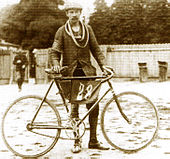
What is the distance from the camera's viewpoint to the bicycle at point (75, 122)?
476 centimetres

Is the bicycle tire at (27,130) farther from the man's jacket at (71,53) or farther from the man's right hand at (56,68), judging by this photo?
the man's jacket at (71,53)

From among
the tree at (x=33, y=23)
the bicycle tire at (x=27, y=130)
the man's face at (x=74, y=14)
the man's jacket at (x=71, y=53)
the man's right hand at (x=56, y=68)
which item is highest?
the tree at (x=33, y=23)

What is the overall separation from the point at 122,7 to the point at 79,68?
154 feet

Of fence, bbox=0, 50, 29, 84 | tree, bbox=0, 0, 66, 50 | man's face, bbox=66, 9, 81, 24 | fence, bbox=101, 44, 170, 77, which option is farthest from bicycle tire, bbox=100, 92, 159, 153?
tree, bbox=0, 0, 66, 50

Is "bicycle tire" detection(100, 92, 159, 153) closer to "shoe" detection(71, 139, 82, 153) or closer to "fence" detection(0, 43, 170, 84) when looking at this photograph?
"shoe" detection(71, 139, 82, 153)

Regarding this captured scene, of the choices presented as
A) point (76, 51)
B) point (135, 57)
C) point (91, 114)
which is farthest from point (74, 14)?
point (135, 57)

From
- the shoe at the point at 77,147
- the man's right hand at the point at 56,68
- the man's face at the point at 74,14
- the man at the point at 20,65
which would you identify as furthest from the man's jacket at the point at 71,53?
the man at the point at 20,65

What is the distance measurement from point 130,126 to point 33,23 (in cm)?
4351

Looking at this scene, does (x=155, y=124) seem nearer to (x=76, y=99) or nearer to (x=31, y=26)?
(x=76, y=99)

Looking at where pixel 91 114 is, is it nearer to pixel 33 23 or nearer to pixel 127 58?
pixel 127 58

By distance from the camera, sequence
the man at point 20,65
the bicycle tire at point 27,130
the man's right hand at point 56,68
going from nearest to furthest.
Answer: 1. the bicycle tire at point 27,130
2. the man's right hand at point 56,68
3. the man at point 20,65

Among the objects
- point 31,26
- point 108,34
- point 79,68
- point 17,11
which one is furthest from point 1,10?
point 79,68

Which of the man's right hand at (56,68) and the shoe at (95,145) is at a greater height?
the man's right hand at (56,68)

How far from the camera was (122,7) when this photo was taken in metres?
51.1
